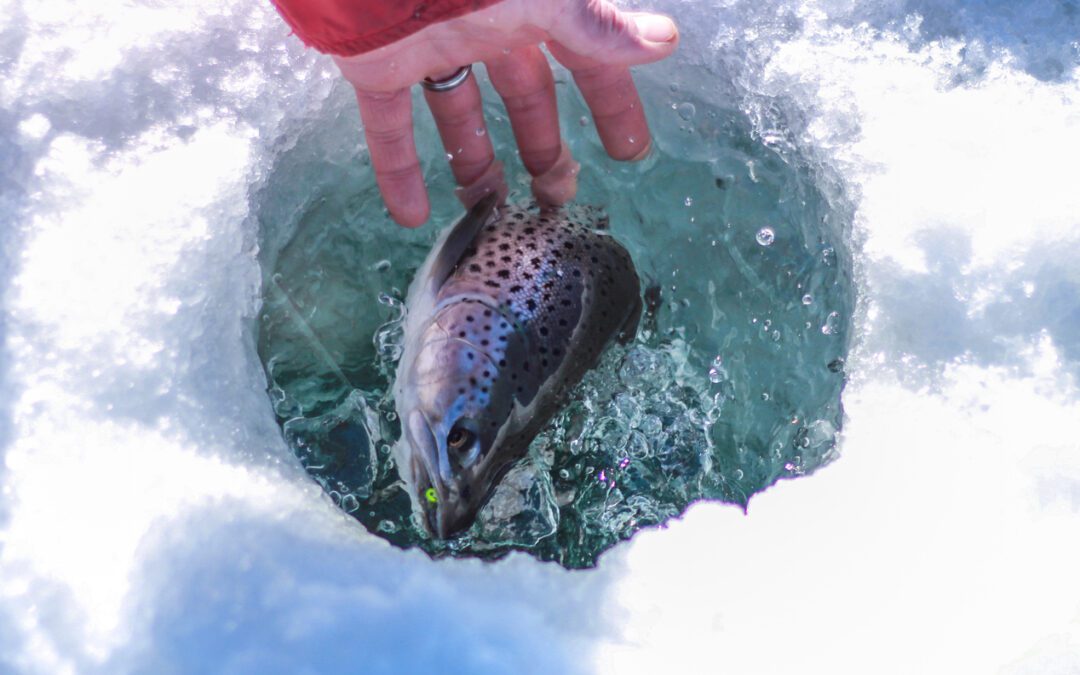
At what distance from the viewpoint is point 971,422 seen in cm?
173

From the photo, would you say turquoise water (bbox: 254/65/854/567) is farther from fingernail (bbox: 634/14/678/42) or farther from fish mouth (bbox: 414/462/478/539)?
fingernail (bbox: 634/14/678/42)

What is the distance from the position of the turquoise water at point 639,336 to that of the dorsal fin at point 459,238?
0.88ft

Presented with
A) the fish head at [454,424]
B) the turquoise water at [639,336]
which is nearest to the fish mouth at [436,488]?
the fish head at [454,424]

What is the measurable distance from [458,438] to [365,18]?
0.85 metres

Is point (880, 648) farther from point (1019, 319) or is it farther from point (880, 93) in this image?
point (880, 93)

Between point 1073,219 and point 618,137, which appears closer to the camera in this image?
point 1073,219

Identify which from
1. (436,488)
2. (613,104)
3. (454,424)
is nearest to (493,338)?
(454,424)

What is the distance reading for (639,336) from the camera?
81.6 inches

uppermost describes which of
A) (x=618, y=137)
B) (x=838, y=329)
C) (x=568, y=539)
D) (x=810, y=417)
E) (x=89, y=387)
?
(x=618, y=137)

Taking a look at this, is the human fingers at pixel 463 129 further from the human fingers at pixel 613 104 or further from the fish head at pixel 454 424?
the fish head at pixel 454 424

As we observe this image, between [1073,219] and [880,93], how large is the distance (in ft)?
1.71

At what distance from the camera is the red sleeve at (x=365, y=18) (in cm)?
170

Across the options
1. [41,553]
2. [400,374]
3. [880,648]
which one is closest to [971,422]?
[880,648]

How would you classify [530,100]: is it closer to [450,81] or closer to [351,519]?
[450,81]
